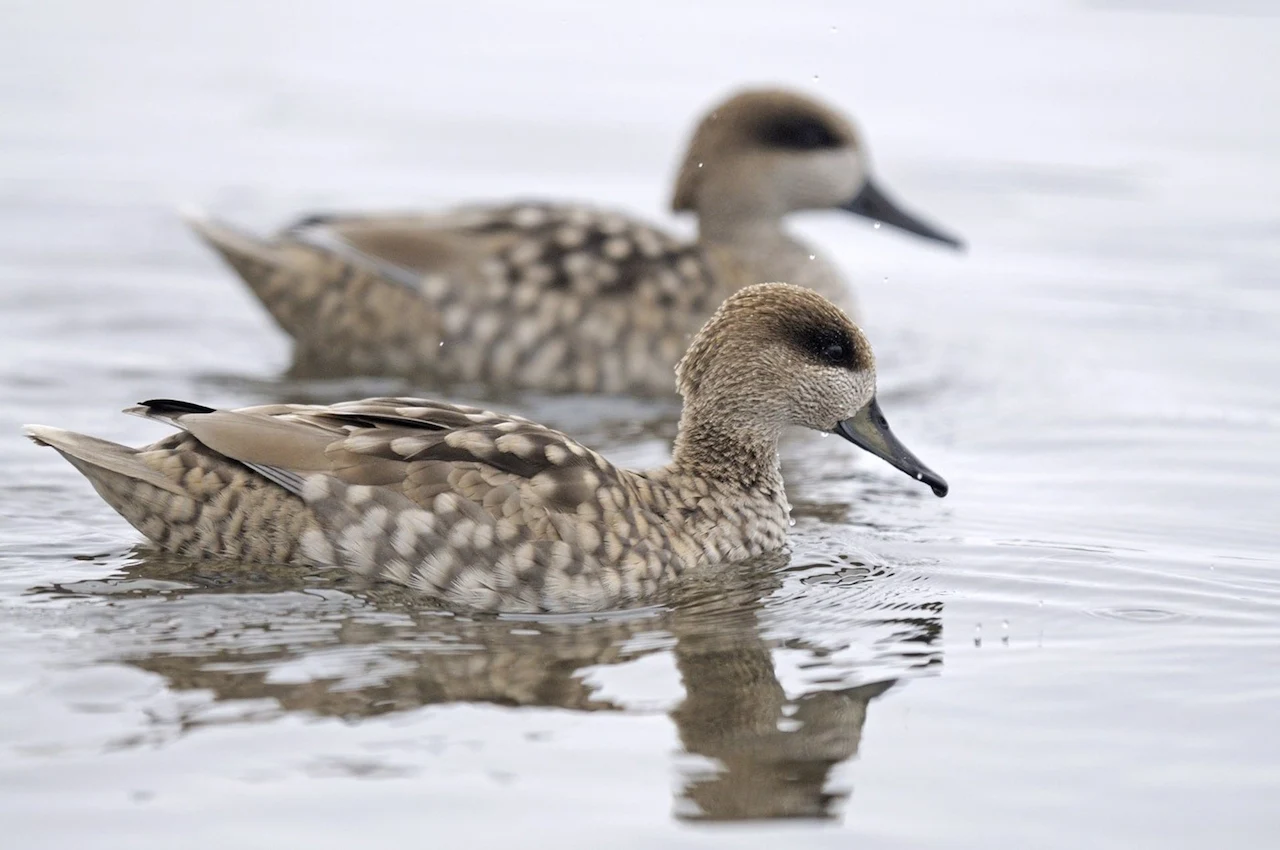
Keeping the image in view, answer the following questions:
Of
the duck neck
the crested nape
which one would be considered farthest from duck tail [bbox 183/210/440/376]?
the duck neck

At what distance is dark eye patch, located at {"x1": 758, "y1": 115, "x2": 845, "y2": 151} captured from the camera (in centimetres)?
1178

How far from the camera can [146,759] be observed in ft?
18.5

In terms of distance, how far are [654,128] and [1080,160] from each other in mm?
3285

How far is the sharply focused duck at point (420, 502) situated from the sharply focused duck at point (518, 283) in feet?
10.6

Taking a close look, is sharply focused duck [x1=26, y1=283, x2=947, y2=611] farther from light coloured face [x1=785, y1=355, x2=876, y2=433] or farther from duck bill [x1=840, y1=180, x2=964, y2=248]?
duck bill [x1=840, y1=180, x2=964, y2=248]

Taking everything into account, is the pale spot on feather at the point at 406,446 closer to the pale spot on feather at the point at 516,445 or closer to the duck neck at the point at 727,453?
the pale spot on feather at the point at 516,445

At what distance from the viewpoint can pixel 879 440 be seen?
8.12 m

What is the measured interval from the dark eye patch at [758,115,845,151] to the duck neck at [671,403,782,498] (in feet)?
13.4

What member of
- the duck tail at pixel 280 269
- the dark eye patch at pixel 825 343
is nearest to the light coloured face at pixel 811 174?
the duck tail at pixel 280 269

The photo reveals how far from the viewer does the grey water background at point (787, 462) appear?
5664mm

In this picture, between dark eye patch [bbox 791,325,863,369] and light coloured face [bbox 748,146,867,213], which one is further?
light coloured face [bbox 748,146,867,213]

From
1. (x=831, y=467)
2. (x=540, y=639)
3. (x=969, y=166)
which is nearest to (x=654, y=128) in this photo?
(x=969, y=166)

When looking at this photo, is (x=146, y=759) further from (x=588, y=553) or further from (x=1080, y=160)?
(x=1080, y=160)

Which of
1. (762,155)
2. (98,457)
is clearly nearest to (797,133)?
(762,155)
